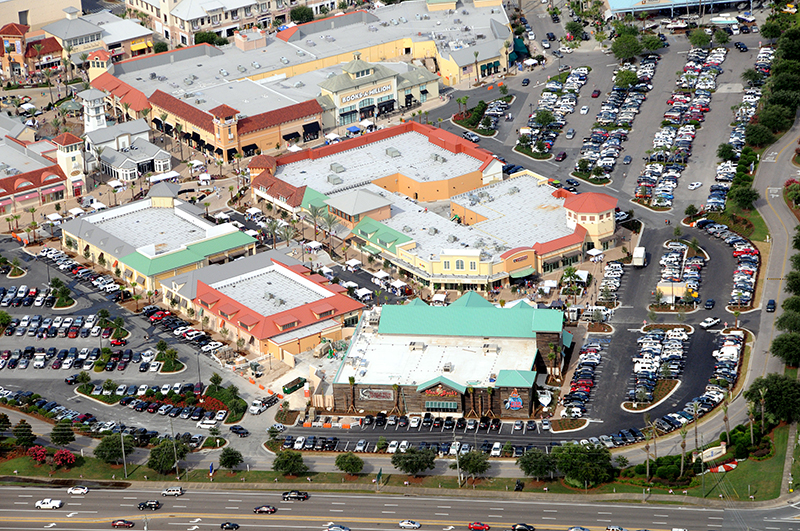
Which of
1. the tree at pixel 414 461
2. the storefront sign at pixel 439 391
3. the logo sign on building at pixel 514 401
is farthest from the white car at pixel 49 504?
the logo sign on building at pixel 514 401

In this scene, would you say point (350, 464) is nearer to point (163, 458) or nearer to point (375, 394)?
point (375, 394)

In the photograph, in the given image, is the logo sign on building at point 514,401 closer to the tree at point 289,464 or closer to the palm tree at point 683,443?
the palm tree at point 683,443

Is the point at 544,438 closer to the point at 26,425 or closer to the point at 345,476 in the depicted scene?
the point at 345,476

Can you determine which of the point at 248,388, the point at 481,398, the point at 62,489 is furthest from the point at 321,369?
the point at 62,489

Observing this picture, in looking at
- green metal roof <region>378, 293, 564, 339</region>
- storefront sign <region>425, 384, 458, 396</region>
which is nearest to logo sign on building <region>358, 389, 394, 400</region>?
storefront sign <region>425, 384, 458, 396</region>

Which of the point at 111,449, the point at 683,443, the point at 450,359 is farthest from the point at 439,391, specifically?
the point at 111,449

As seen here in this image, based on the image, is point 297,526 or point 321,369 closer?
point 297,526
